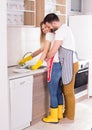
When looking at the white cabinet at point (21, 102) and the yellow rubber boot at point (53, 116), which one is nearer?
the white cabinet at point (21, 102)

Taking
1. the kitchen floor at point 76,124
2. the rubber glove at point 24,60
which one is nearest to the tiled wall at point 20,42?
the rubber glove at point 24,60

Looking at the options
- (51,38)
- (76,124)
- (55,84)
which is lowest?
(76,124)

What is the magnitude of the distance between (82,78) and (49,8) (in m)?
1.37

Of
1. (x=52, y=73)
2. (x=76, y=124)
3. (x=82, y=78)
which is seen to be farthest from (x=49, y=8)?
(x=76, y=124)

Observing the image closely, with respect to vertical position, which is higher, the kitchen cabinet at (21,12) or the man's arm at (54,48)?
the kitchen cabinet at (21,12)

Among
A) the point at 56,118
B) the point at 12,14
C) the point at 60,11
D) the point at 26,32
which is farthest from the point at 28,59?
the point at 60,11

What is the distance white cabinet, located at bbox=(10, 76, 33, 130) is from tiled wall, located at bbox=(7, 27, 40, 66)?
65 cm

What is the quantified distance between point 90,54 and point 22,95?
76.4 inches

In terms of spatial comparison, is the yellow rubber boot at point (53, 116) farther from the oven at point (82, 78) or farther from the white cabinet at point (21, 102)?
the oven at point (82, 78)
